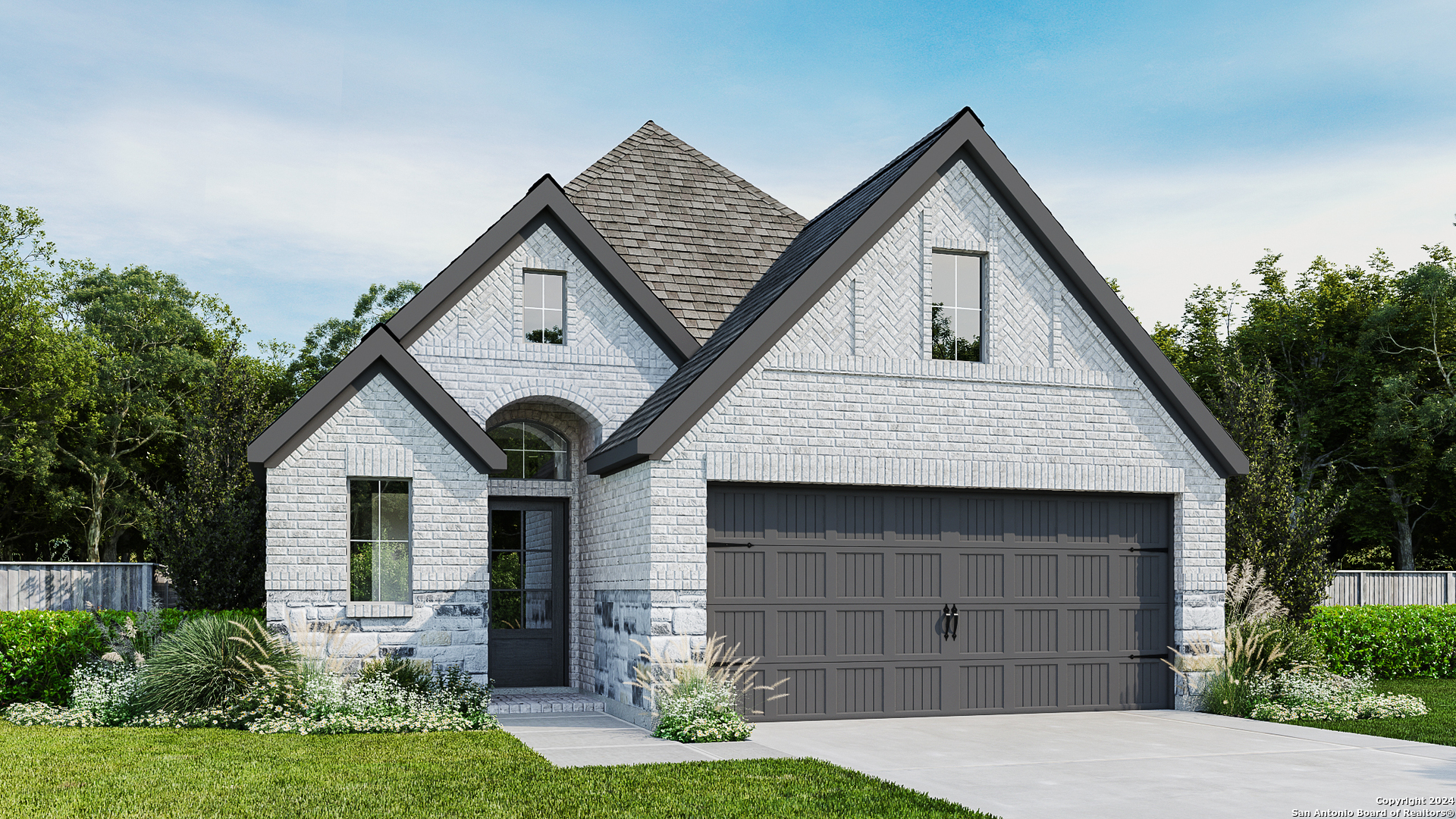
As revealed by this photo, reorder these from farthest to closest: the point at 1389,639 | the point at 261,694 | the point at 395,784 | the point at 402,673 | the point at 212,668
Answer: the point at 1389,639, the point at 402,673, the point at 212,668, the point at 261,694, the point at 395,784

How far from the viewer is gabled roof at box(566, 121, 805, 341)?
1552cm

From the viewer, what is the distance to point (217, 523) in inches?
602

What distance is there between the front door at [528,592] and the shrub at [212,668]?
3.43 m

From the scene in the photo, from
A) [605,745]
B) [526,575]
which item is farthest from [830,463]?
[526,575]

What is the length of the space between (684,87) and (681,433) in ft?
17.9

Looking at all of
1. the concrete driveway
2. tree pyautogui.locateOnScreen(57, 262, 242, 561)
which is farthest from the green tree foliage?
tree pyautogui.locateOnScreen(57, 262, 242, 561)

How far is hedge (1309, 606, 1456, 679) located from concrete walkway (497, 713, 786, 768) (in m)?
11.2

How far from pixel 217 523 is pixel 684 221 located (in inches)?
294

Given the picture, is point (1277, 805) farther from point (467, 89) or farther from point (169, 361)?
point (169, 361)

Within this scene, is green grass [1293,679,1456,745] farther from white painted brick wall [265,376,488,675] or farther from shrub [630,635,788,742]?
white painted brick wall [265,376,488,675]

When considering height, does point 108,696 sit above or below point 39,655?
below

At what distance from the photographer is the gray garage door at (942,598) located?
40.5 ft

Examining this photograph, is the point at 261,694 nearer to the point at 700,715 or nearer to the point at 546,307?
the point at 700,715

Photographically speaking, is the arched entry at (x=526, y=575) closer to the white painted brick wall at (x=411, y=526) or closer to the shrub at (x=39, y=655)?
the white painted brick wall at (x=411, y=526)
